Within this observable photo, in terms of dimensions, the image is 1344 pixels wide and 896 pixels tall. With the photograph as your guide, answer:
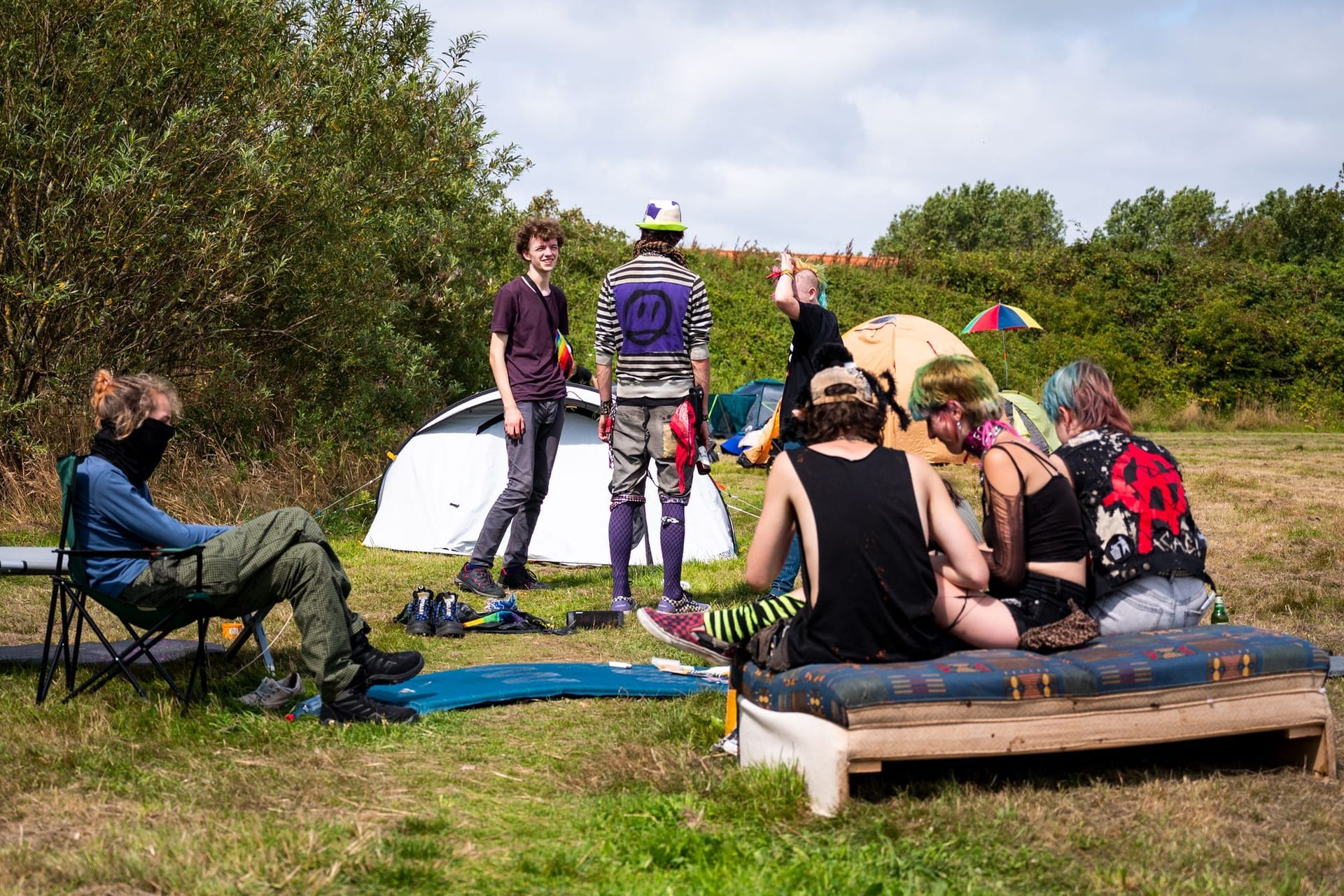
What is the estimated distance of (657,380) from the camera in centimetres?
625

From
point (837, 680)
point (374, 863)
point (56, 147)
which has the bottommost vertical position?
point (374, 863)

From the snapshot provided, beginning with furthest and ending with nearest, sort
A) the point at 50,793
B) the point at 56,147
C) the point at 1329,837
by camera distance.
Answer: the point at 56,147 < the point at 50,793 < the point at 1329,837

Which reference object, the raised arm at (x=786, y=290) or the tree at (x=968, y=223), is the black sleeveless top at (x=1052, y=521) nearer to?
the raised arm at (x=786, y=290)

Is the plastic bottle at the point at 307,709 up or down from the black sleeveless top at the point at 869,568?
down

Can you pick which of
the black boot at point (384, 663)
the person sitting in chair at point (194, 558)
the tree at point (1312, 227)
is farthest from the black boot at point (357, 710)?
the tree at point (1312, 227)

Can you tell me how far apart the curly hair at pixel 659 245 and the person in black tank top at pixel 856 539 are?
2.75 meters

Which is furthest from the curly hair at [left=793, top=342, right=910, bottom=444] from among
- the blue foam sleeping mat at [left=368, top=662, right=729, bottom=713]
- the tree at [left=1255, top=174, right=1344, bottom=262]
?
the tree at [left=1255, top=174, right=1344, bottom=262]

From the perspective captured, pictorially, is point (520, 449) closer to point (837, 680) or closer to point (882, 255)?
point (837, 680)

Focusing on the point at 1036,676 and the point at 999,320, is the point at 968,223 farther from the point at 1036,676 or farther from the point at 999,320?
the point at 1036,676

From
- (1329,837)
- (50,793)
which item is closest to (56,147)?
(50,793)

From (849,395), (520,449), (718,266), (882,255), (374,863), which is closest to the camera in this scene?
(374,863)

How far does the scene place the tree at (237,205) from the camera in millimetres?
8641

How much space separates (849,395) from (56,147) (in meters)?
7.14

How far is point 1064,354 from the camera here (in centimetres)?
2609
